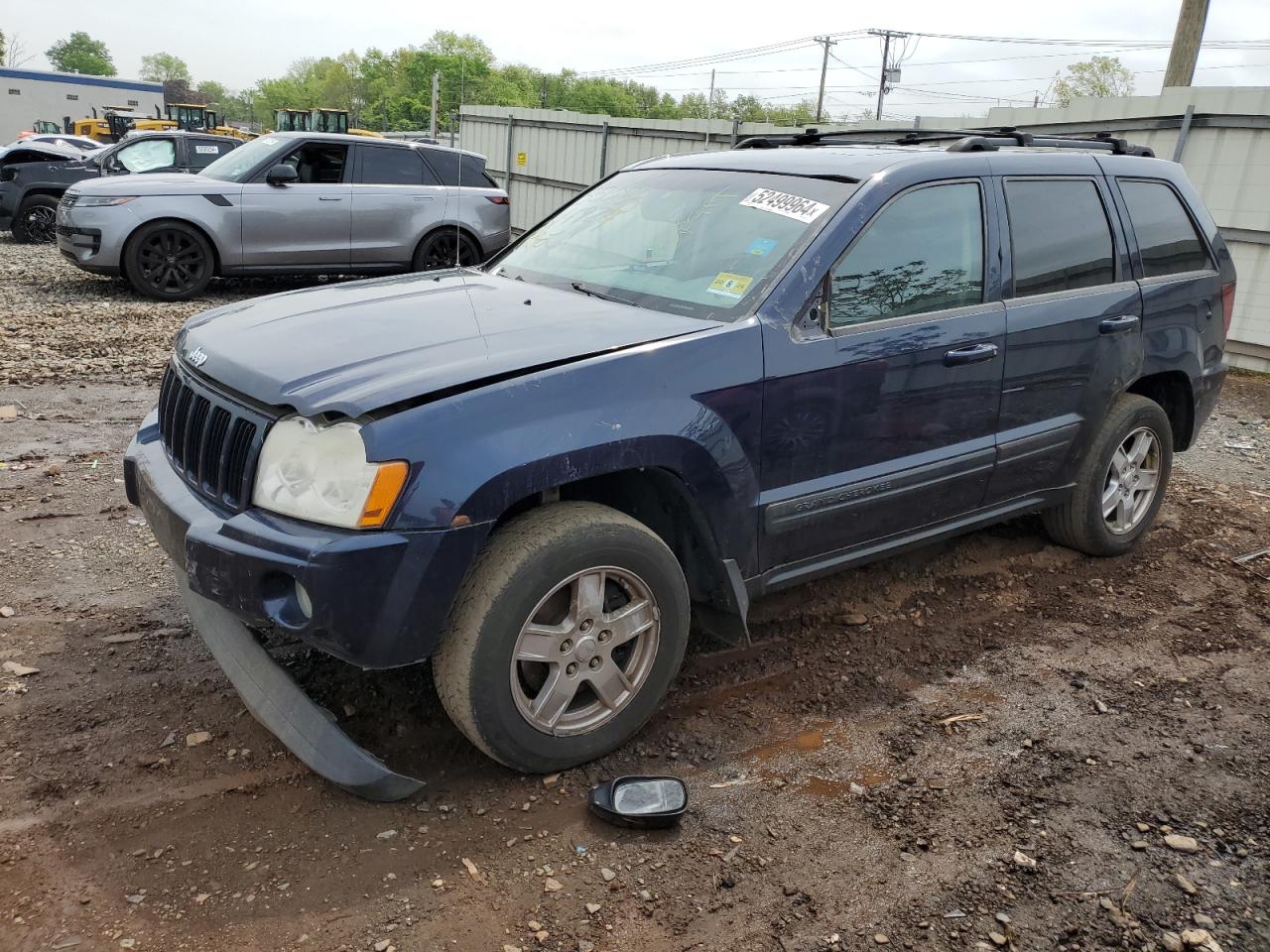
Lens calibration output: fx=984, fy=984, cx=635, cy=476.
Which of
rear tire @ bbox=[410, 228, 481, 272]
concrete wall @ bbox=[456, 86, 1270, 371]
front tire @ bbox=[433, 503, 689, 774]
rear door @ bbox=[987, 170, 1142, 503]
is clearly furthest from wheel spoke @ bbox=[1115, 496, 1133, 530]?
rear tire @ bbox=[410, 228, 481, 272]

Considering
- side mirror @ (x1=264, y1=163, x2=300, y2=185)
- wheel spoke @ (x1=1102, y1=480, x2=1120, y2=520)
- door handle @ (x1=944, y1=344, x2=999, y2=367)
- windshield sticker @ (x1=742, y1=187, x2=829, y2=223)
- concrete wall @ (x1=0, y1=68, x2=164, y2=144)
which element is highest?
concrete wall @ (x1=0, y1=68, x2=164, y2=144)

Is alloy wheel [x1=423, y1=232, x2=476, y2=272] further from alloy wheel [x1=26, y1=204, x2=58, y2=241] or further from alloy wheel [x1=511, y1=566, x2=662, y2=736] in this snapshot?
alloy wheel [x1=511, y1=566, x2=662, y2=736]

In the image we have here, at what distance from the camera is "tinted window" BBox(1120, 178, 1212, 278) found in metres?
4.47

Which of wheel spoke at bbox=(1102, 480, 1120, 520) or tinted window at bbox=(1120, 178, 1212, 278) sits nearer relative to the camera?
tinted window at bbox=(1120, 178, 1212, 278)

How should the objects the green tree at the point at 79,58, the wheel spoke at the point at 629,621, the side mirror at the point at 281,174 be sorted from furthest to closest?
1. the green tree at the point at 79,58
2. the side mirror at the point at 281,174
3. the wheel spoke at the point at 629,621

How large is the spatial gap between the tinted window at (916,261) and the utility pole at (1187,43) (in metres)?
12.7

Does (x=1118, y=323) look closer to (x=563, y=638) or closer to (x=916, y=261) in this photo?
(x=916, y=261)

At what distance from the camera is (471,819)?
277 centimetres

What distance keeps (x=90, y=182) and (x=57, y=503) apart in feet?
23.0

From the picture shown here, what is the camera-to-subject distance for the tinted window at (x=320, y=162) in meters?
11.1

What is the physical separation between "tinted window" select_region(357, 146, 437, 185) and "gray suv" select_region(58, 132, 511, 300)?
0.04 ft

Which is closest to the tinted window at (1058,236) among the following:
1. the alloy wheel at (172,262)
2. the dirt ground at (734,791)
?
the dirt ground at (734,791)

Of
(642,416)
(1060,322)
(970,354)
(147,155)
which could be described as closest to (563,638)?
(642,416)

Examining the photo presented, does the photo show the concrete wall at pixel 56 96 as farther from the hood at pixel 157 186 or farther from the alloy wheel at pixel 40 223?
the hood at pixel 157 186
